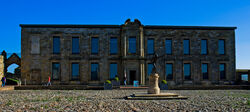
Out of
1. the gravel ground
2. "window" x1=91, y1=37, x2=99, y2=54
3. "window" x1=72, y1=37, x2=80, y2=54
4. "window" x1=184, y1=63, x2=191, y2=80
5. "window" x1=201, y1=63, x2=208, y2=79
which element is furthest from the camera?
"window" x1=201, y1=63, x2=208, y2=79

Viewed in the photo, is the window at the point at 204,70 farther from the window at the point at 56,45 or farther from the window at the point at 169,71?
the window at the point at 56,45

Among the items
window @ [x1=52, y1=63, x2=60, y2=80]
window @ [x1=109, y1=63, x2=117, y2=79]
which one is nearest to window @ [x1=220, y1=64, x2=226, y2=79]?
window @ [x1=109, y1=63, x2=117, y2=79]

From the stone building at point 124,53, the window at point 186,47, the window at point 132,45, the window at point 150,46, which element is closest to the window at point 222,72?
the stone building at point 124,53

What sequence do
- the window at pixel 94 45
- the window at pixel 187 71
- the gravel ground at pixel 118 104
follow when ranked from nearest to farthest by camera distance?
the gravel ground at pixel 118 104
the window at pixel 94 45
the window at pixel 187 71

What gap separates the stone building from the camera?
1163 inches

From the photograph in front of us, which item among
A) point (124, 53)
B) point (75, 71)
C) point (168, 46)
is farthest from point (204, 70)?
point (75, 71)

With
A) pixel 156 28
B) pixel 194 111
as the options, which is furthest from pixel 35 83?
pixel 194 111

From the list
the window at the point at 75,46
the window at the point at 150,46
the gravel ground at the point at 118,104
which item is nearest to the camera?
the gravel ground at the point at 118,104

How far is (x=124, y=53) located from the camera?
29.7 metres

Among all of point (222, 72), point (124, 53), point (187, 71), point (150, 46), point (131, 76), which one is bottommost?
point (131, 76)

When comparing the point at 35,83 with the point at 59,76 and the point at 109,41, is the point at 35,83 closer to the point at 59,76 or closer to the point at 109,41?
the point at 59,76

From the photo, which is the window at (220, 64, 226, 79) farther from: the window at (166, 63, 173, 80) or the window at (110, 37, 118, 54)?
the window at (110, 37, 118, 54)

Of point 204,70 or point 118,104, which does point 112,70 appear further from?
point 118,104

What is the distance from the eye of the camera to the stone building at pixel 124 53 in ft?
96.9
